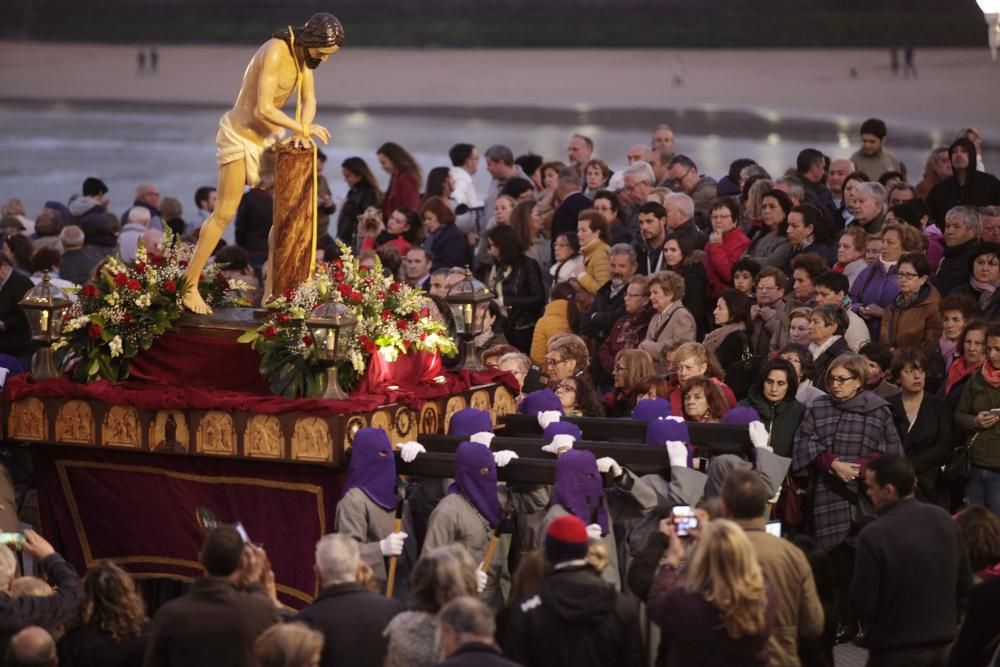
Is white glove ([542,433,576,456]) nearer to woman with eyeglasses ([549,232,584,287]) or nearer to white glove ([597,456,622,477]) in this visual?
white glove ([597,456,622,477])

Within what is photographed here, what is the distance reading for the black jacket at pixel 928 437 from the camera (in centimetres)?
1073

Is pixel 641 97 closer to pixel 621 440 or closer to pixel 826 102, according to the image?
pixel 826 102

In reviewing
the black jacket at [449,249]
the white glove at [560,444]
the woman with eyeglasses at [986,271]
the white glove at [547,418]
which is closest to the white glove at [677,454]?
the white glove at [560,444]

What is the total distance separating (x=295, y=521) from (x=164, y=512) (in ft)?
2.82

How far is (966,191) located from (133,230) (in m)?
7.52

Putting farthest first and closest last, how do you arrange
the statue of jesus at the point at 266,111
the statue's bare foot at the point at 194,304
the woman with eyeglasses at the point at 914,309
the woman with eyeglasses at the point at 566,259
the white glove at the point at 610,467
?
the woman with eyeglasses at the point at 566,259
the woman with eyeglasses at the point at 914,309
the statue's bare foot at the point at 194,304
the statue of jesus at the point at 266,111
the white glove at the point at 610,467

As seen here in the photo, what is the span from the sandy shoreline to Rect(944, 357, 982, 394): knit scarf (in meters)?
8.01

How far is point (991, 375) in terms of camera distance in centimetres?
1075

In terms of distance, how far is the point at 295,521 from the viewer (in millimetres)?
10266

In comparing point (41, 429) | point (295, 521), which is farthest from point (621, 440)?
point (41, 429)

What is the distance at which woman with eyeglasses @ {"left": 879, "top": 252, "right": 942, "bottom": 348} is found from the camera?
1192 cm

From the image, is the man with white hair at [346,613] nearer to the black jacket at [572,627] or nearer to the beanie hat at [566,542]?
the black jacket at [572,627]

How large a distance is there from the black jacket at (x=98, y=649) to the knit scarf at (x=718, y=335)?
18.1 ft

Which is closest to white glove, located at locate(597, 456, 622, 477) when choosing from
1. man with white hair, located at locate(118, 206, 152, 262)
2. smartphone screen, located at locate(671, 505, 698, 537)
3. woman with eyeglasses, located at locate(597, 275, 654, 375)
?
smartphone screen, located at locate(671, 505, 698, 537)
